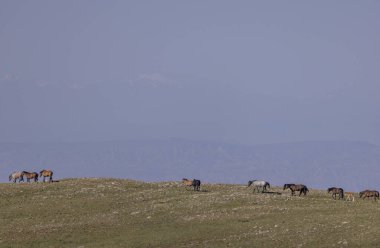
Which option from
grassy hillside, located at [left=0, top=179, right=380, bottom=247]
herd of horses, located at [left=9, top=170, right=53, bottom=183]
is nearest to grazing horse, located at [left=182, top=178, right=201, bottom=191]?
grassy hillside, located at [left=0, top=179, right=380, bottom=247]

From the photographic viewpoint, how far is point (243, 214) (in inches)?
2441

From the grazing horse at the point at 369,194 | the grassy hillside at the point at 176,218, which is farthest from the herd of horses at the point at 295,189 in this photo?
the grassy hillside at the point at 176,218

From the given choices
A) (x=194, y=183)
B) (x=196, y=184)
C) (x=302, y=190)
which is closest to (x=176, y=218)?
(x=194, y=183)

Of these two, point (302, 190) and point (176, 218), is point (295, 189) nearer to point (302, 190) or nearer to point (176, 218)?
point (302, 190)

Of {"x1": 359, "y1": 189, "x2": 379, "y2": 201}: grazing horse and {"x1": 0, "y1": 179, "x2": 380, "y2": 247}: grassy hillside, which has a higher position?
{"x1": 359, "y1": 189, "x2": 379, "y2": 201}: grazing horse

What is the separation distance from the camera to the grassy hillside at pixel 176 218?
178 ft

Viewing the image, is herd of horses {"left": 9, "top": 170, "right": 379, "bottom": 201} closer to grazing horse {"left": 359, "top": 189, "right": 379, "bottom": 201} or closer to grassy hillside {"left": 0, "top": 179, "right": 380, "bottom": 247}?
grazing horse {"left": 359, "top": 189, "right": 379, "bottom": 201}

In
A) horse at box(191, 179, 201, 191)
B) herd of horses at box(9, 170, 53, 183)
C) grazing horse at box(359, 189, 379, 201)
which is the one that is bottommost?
grazing horse at box(359, 189, 379, 201)

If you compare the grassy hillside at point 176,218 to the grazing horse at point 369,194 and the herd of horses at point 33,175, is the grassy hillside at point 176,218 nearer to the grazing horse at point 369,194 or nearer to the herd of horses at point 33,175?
the grazing horse at point 369,194

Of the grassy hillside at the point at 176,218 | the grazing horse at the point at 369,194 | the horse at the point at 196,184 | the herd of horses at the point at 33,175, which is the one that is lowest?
the grassy hillside at the point at 176,218

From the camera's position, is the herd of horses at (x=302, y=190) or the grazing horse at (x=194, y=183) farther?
the grazing horse at (x=194, y=183)

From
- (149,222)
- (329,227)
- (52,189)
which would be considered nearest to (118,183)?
(52,189)

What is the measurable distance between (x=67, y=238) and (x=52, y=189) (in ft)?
63.1

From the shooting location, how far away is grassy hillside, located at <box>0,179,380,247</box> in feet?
178
